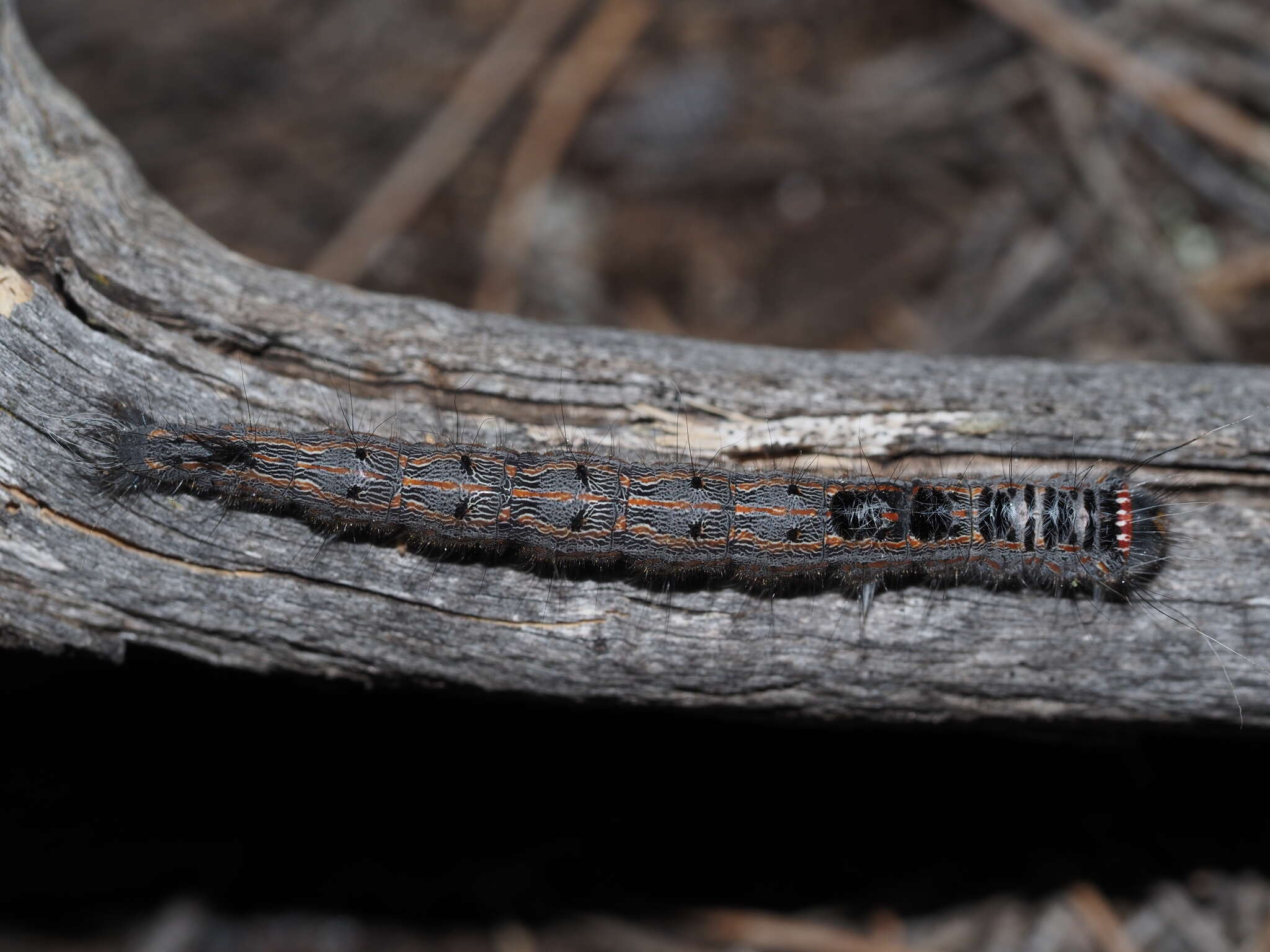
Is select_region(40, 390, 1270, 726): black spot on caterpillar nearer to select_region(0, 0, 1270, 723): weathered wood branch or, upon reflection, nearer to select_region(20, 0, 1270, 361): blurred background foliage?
select_region(0, 0, 1270, 723): weathered wood branch

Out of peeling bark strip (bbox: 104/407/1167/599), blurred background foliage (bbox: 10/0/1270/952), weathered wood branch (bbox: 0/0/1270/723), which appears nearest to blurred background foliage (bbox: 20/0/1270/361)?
blurred background foliage (bbox: 10/0/1270/952)

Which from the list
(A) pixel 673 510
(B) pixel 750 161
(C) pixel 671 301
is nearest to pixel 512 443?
(A) pixel 673 510

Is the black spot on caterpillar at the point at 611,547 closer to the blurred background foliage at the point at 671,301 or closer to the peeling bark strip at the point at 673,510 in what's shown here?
the peeling bark strip at the point at 673,510

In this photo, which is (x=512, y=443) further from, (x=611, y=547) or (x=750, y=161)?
(x=750, y=161)

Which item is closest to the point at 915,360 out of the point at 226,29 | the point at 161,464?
the point at 161,464

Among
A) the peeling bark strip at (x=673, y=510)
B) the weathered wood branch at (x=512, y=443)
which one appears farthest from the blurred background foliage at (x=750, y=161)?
the peeling bark strip at (x=673, y=510)

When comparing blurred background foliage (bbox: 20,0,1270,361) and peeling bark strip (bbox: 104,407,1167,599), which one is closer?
peeling bark strip (bbox: 104,407,1167,599)
